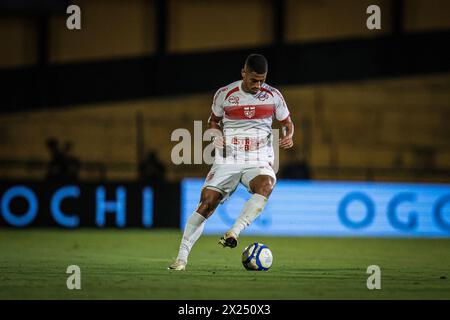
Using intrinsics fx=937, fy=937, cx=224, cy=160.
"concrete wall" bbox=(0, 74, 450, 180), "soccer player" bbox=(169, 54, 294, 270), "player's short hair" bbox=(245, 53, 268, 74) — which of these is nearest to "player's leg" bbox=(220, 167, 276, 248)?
"soccer player" bbox=(169, 54, 294, 270)

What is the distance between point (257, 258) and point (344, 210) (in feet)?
33.6

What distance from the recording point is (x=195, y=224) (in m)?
10.6

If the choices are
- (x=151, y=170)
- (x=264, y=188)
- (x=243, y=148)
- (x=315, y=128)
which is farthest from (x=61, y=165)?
(x=264, y=188)

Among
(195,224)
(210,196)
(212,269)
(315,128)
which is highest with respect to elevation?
(315,128)

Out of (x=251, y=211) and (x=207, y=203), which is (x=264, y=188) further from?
(x=207, y=203)

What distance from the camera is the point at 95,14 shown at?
2533cm

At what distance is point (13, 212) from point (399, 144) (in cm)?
1135

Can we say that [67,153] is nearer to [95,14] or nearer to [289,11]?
[95,14]

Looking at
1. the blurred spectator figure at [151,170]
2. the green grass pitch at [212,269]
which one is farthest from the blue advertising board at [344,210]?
the green grass pitch at [212,269]

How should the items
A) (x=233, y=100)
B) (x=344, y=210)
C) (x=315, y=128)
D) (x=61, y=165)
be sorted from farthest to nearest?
(x=315, y=128) < (x=61, y=165) < (x=344, y=210) < (x=233, y=100)

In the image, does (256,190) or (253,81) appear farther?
(256,190)

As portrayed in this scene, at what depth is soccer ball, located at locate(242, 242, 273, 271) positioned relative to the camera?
10461 mm

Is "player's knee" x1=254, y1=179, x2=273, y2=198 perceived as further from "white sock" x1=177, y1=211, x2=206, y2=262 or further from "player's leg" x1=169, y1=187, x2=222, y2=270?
"white sock" x1=177, y1=211, x2=206, y2=262
